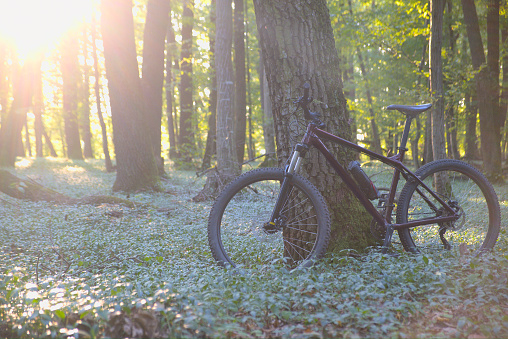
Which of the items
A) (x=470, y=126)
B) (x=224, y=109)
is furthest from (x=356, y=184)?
(x=470, y=126)

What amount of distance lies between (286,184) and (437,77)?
18.1ft

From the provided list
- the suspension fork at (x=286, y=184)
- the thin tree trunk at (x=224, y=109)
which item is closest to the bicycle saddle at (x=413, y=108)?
the suspension fork at (x=286, y=184)

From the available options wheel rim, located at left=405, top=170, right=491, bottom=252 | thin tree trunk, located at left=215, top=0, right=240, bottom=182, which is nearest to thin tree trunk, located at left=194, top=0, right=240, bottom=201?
thin tree trunk, located at left=215, top=0, right=240, bottom=182

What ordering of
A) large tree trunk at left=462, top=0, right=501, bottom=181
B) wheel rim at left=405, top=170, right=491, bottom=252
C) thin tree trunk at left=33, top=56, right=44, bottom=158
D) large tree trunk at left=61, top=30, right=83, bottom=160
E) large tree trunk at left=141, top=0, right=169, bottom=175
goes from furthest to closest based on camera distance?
large tree trunk at left=61, top=30, right=83, bottom=160 → thin tree trunk at left=33, top=56, right=44, bottom=158 → large tree trunk at left=141, top=0, right=169, bottom=175 → large tree trunk at left=462, top=0, right=501, bottom=181 → wheel rim at left=405, top=170, right=491, bottom=252

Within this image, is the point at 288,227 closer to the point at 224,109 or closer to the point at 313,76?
the point at 313,76

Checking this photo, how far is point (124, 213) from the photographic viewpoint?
21.0ft

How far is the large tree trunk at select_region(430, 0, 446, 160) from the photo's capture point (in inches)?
265

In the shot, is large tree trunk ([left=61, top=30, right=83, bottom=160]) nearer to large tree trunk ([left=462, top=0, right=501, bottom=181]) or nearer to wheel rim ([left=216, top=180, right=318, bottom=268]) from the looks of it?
wheel rim ([left=216, top=180, right=318, bottom=268])

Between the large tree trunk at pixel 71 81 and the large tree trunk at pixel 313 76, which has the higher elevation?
the large tree trunk at pixel 71 81

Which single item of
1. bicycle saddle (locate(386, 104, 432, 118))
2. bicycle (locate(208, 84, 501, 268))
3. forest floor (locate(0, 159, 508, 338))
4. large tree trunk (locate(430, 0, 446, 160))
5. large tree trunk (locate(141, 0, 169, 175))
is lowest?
forest floor (locate(0, 159, 508, 338))

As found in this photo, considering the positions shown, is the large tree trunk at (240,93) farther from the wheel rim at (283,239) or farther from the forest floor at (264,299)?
the forest floor at (264,299)

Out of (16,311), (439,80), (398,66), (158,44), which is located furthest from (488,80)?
(16,311)

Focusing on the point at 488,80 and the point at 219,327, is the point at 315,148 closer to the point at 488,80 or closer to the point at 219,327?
the point at 219,327

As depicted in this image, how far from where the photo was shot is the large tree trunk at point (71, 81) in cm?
1895
